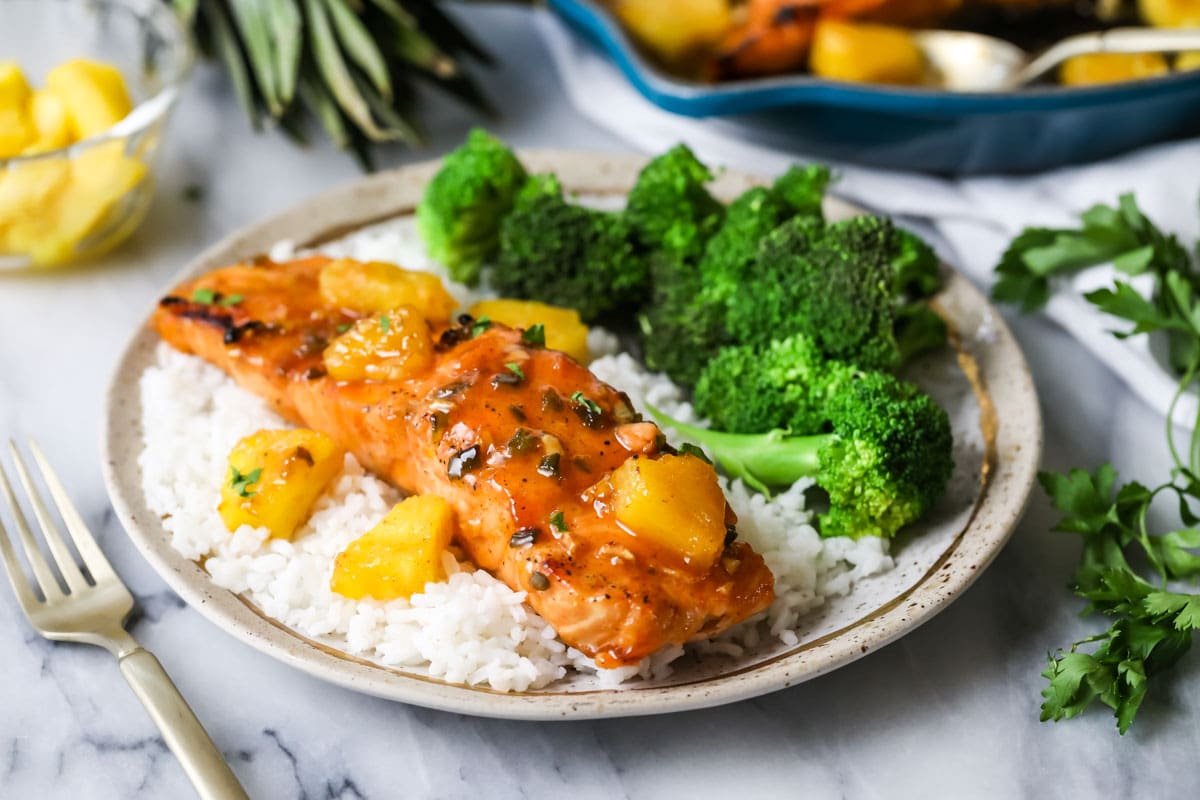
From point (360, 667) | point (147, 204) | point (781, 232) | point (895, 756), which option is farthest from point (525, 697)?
point (147, 204)

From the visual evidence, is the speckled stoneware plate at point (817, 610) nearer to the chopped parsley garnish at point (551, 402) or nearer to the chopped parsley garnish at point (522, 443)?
the chopped parsley garnish at point (522, 443)

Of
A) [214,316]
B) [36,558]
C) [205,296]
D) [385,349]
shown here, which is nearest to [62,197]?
[205,296]

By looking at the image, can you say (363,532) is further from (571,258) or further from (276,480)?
(571,258)

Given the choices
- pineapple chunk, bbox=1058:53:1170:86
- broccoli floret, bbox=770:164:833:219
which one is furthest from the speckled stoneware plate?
pineapple chunk, bbox=1058:53:1170:86

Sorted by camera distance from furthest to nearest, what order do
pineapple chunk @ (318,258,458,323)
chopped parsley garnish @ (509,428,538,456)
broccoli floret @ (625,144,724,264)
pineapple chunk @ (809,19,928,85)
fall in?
pineapple chunk @ (809,19,928,85) → broccoli floret @ (625,144,724,264) → pineapple chunk @ (318,258,458,323) → chopped parsley garnish @ (509,428,538,456)

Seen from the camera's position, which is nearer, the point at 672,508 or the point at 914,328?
the point at 672,508

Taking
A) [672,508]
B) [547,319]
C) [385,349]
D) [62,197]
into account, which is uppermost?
[62,197]

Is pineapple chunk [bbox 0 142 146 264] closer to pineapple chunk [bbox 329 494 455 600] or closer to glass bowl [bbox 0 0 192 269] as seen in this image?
glass bowl [bbox 0 0 192 269]
